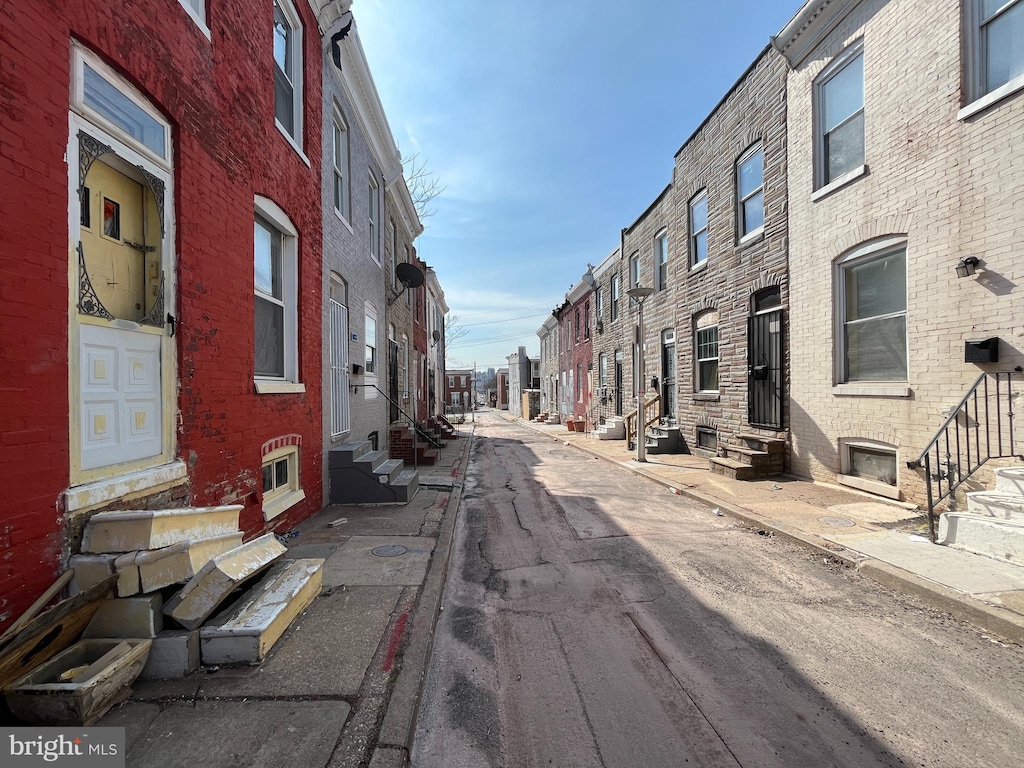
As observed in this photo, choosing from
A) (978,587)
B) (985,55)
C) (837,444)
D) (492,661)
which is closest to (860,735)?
(492,661)

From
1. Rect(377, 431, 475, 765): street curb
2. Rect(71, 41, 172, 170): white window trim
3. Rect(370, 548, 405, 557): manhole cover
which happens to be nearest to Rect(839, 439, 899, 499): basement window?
Rect(377, 431, 475, 765): street curb

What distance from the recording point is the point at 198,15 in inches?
171

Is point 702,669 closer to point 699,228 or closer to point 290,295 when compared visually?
point 290,295

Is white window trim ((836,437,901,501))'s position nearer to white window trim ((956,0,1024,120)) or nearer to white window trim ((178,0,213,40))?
white window trim ((956,0,1024,120))

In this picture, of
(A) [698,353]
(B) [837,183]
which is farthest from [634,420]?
(B) [837,183]

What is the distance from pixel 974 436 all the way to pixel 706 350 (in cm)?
691

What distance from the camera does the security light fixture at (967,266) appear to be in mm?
5602

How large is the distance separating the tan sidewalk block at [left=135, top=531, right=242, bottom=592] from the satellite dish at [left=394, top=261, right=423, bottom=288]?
10023 mm

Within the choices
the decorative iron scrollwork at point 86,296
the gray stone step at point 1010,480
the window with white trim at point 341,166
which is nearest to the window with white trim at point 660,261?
the window with white trim at point 341,166

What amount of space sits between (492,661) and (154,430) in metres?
3.06

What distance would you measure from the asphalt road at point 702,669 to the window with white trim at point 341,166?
6.67 metres

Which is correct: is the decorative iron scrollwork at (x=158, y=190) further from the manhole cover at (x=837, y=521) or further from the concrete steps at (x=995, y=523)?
the concrete steps at (x=995, y=523)

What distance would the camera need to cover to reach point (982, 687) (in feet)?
9.32

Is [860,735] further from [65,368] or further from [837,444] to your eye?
[837,444]
